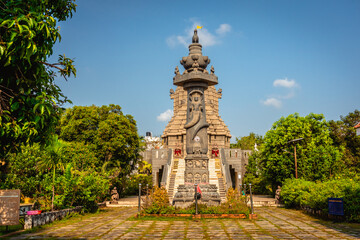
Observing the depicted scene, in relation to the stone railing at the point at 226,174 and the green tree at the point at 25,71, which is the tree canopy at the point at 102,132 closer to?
the stone railing at the point at 226,174

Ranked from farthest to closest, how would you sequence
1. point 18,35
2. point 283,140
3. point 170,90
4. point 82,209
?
point 170,90
point 283,140
point 82,209
point 18,35

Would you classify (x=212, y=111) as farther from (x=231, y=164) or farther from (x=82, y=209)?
(x=82, y=209)

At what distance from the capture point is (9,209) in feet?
37.2

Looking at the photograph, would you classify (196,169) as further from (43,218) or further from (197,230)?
(43,218)

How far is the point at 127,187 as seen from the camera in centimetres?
3666

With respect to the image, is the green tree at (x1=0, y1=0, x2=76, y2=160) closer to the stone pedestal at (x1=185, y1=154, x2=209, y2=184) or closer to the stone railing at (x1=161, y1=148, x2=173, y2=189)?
the stone pedestal at (x1=185, y1=154, x2=209, y2=184)

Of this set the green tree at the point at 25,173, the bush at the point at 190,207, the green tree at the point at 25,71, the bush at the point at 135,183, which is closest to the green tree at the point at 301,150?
the bush at the point at 190,207

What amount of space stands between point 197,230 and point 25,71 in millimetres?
9501

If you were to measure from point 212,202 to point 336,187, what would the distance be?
22.8 ft

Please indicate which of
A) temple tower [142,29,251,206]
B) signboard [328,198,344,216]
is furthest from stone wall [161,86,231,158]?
signboard [328,198,344,216]

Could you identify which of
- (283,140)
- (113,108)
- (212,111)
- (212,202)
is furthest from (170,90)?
(212,202)

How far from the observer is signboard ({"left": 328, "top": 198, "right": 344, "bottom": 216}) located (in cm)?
1445

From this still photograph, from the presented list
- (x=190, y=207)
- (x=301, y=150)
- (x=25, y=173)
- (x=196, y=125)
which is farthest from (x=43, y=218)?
(x=301, y=150)

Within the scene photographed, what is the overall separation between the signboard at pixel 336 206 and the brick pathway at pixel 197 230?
0.83 meters
